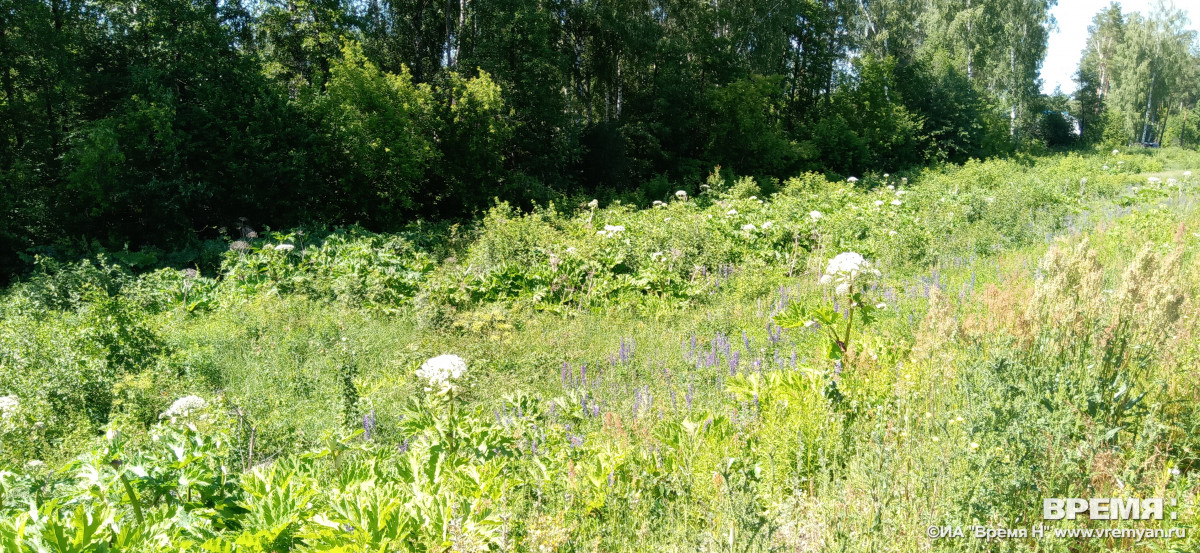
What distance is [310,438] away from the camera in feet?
14.7

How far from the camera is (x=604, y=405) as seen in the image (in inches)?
179

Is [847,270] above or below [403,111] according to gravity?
below

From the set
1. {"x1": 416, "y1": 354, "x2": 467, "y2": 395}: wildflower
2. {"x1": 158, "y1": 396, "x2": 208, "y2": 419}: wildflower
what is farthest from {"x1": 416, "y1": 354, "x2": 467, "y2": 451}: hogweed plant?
{"x1": 158, "y1": 396, "x2": 208, "y2": 419}: wildflower

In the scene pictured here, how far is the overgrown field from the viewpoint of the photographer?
2398 millimetres

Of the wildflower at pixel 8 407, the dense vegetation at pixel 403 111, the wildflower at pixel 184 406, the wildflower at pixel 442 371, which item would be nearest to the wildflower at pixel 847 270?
the wildflower at pixel 442 371

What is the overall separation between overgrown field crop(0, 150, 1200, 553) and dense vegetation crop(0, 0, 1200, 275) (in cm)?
544

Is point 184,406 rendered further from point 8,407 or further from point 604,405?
point 604,405

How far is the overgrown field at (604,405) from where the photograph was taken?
2.40 m

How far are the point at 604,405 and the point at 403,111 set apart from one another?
13.2m

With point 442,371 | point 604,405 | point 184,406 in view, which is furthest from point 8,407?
point 604,405

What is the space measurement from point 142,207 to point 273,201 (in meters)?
2.37

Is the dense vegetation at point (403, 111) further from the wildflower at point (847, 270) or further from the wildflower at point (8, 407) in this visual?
the wildflower at point (847, 270)

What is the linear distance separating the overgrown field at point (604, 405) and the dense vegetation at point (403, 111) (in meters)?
5.44

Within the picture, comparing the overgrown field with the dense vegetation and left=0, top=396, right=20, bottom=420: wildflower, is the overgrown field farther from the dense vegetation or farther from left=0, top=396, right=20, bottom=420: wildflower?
the dense vegetation
